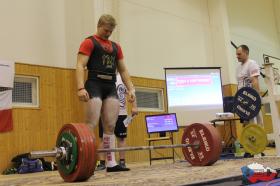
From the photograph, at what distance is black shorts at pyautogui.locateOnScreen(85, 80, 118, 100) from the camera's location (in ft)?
9.00

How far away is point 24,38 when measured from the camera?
16.5ft

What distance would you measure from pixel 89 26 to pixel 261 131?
292cm

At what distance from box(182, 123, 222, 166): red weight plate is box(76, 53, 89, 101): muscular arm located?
1.06 metres

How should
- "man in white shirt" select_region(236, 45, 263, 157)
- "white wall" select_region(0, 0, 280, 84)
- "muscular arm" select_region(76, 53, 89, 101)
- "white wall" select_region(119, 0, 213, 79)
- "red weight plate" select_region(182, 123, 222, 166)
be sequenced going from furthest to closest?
1. "white wall" select_region(119, 0, 213, 79)
2. "white wall" select_region(0, 0, 280, 84)
3. "man in white shirt" select_region(236, 45, 263, 157)
4. "red weight plate" select_region(182, 123, 222, 166)
5. "muscular arm" select_region(76, 53, 89, 101)

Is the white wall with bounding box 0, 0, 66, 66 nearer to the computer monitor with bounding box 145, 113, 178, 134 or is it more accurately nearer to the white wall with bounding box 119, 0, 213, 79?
the white wall with bounding box 119, 0, 213, 79

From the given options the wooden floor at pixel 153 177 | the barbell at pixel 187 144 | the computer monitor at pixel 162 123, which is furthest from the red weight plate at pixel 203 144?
the computer monitor at pixel 162 123

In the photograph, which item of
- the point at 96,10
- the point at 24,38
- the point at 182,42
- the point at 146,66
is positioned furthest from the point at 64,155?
the point at 182,42

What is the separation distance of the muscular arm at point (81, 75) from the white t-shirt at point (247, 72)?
7.44 feet

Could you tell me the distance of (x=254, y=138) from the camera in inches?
147

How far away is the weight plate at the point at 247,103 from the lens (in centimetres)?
390

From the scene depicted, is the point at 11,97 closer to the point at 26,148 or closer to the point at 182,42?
the point at 26,148

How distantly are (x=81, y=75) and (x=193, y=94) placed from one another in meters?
3.23

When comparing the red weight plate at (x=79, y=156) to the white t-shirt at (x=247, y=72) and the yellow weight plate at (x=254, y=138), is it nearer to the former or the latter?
the yellow weight plate at (x=254, y=138)

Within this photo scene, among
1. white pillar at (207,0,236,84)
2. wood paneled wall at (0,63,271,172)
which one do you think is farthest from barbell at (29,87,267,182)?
white pillar at (207,0,236,84)
